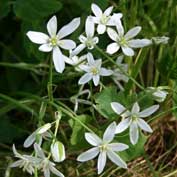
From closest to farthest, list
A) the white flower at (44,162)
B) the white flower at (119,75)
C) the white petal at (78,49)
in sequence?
the white flower at (44,162)
the white petal at (78,49)
the white flower at (119,75)

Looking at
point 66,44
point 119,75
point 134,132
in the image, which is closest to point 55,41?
point 66,44

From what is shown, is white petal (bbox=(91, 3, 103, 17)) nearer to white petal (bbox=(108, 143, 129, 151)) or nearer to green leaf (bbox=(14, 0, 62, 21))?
green leaf (bbox=(14, 0, 62, 21))

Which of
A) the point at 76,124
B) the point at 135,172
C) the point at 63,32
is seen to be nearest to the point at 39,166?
the point at 76,124

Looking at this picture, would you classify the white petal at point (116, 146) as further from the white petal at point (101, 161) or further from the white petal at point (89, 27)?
the white petal at point (89, 27)

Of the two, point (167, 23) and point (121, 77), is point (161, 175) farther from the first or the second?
point (167, 23)

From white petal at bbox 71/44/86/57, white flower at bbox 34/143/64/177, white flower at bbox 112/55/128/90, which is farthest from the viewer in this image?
white flower at bbox 112/55/128/90

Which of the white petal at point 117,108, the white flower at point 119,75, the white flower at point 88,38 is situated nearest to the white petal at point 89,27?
the white flower at point 88,38

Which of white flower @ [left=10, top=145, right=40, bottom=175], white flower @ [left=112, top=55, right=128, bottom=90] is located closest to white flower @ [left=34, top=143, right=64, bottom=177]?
white flower @ [left=10, top=145, right=40, bottom=175]
